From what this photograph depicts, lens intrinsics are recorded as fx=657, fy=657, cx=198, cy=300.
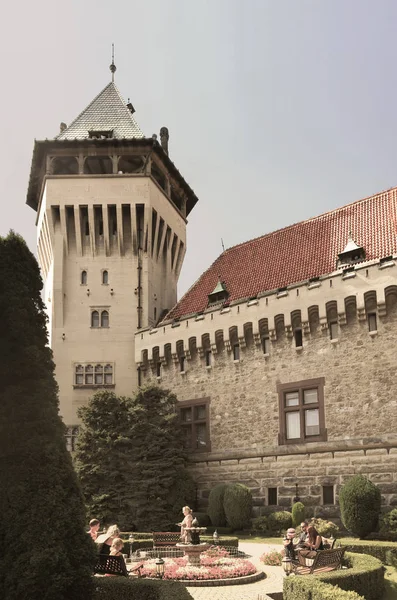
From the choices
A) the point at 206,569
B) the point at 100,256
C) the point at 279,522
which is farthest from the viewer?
the point at 100,256

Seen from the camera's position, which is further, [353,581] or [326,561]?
[326,561]

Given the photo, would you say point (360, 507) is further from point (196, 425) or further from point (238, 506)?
point (196, 425)

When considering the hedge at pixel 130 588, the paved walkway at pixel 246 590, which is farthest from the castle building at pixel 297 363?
the hedge at pixel 130 588

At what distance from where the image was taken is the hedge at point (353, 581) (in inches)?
497

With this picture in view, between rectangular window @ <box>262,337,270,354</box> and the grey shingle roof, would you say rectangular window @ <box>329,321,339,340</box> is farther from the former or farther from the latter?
the grey shingle roof

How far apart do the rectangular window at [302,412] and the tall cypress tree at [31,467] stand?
16.5 meters

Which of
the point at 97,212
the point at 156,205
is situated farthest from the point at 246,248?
the point at 97,212

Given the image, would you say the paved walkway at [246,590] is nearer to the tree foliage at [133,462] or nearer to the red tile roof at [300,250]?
the tree foliage at [133,462]

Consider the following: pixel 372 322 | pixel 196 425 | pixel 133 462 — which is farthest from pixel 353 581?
pixel 196 425

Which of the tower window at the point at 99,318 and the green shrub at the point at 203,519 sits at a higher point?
the tower window at the point at 99,318

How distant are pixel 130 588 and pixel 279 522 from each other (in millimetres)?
14488

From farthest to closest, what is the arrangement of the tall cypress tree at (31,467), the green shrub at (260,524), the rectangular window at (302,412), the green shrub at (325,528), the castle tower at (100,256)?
the castle tower at (100,256), the rectangular window at (302,412), the green shrub at (260,524), the green shrub at (325,528), the tall cypress tree at (31,467)

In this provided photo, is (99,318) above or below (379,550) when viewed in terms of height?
above

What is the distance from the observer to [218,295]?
34188mm
